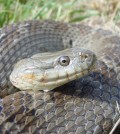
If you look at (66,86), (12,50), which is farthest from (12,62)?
(66,86)

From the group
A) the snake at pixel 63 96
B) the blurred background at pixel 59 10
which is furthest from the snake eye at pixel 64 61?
the blurred background at pixel 59 10

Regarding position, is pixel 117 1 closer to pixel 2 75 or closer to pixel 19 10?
pixel 19 10

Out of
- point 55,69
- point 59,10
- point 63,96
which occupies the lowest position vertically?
point 59,10

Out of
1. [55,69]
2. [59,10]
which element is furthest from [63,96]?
[59,10]

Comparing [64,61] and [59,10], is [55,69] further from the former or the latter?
[59,10]

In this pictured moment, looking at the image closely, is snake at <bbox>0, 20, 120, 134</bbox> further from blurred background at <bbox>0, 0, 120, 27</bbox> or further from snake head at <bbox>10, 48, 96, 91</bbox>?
blurred background at <bbox>0, 0, 120, 27</bbox>

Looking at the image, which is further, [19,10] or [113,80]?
[19,10]
